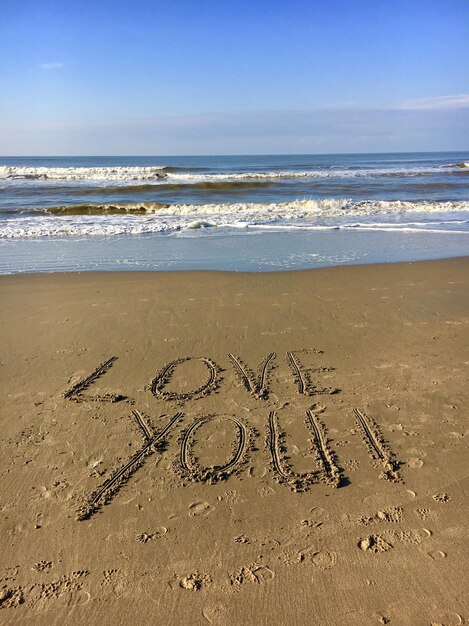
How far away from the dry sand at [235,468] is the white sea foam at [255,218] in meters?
8.77

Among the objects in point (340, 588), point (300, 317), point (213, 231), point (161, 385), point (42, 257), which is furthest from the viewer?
point (213, 231)

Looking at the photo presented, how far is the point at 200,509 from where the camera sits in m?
3.13

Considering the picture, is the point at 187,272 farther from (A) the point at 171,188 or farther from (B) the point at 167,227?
(A) the point at 171,188

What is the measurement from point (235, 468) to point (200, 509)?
1.62 feet

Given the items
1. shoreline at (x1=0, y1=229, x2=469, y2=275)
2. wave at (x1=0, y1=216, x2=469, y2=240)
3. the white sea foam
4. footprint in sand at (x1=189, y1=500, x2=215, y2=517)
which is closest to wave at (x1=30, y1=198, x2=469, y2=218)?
the white sea foam

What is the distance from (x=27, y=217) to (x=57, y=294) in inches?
480

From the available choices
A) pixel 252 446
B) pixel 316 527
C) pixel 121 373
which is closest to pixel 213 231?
pixel 121 373

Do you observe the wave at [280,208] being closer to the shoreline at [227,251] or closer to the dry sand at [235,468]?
the shoreline at [227,251]

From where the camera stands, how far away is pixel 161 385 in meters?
4.84

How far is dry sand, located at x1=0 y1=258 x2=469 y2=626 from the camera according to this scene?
8.23ft

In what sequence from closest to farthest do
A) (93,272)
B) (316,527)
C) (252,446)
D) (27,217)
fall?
(316,527) → (252,446) → (93,272) → (27,217)

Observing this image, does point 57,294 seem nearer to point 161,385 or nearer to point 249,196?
point 161,385

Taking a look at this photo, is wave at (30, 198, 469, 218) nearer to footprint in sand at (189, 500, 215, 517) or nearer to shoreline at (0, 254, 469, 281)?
shoreline at (0, 254, 469, 281)

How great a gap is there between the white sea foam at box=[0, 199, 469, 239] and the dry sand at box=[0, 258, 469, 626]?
28.8 feet
